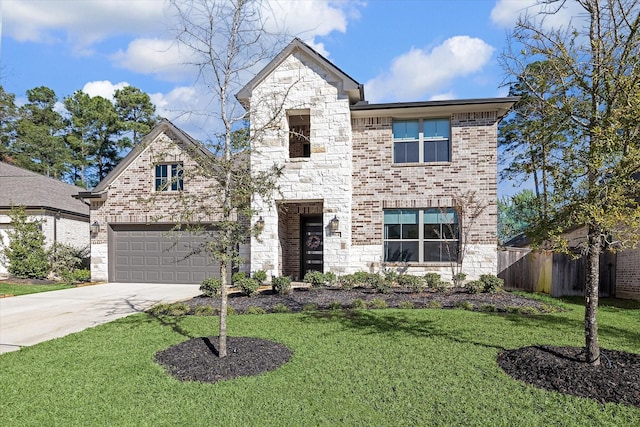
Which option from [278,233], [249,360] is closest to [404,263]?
[278,233]

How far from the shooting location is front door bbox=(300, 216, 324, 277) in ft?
45.9

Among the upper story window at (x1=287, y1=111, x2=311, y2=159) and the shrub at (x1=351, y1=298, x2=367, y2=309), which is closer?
the shrub at (x1=351, y1=298, x2=367, y2=309)

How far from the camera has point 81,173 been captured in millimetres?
33000

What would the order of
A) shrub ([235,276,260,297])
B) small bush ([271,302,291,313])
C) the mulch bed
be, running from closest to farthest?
1. the mulch bed
2. small bush ([271,302,291,313])
3. shrub ([235,276,260,297])

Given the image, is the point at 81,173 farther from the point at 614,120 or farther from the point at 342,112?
the point at 614,120

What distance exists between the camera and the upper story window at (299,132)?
1334 cm

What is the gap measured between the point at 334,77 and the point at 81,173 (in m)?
29.6

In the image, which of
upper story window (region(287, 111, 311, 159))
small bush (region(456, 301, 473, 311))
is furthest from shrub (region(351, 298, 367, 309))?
upper story window (region(287, 111, 311, 159))

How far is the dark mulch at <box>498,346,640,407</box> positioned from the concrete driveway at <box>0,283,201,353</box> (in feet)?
24.6

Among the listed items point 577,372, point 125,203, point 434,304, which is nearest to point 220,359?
point 577,372

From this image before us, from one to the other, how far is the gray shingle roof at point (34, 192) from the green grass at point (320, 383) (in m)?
12.3

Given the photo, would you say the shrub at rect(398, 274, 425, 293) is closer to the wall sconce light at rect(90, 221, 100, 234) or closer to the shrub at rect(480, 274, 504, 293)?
the shrub at rect(480, 274, 504, 293)

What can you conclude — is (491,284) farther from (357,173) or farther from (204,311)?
(204,311)

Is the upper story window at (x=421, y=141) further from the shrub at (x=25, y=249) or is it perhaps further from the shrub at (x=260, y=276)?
the shrub at (x=25, y=249)
